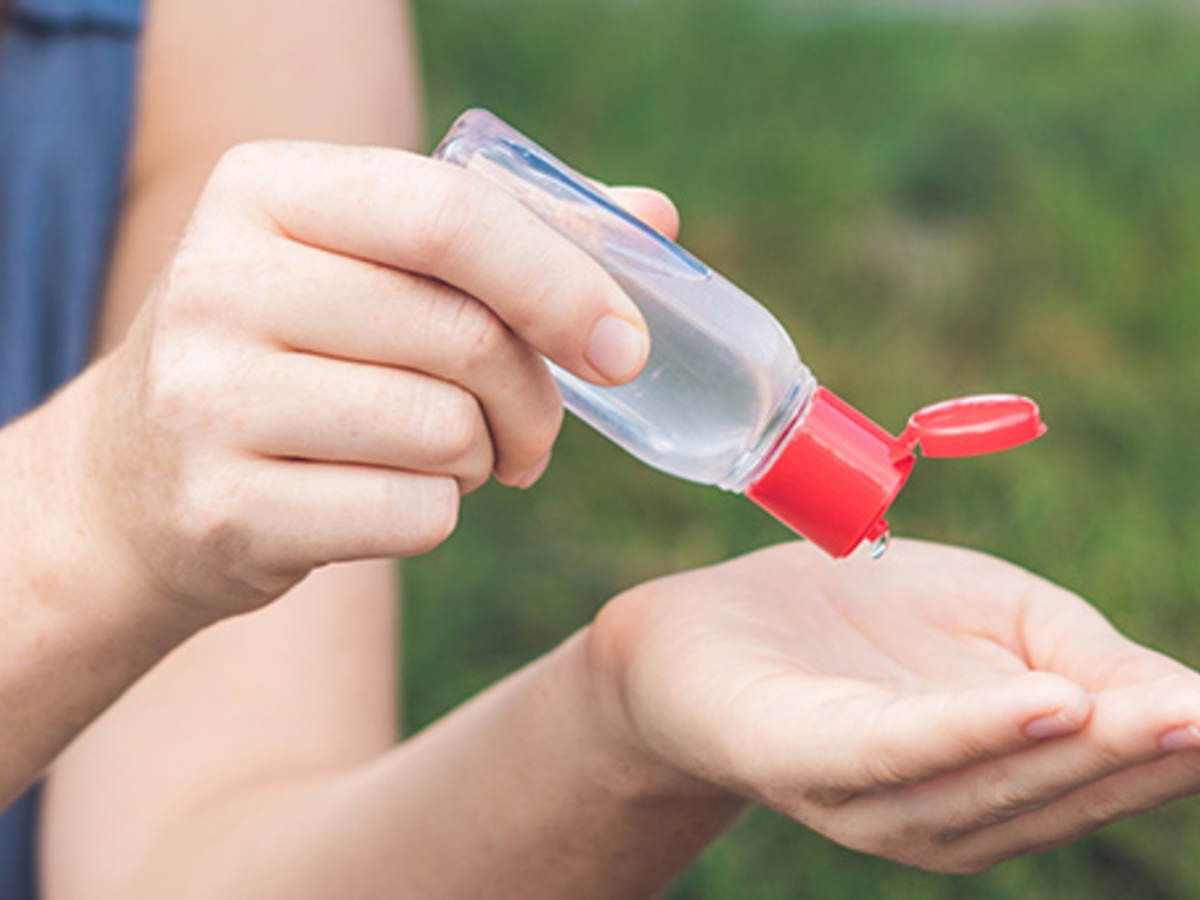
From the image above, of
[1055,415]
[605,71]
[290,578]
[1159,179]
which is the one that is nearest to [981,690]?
[290,578]

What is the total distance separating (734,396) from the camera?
3.47ft

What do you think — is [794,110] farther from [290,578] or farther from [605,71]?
[290,578]

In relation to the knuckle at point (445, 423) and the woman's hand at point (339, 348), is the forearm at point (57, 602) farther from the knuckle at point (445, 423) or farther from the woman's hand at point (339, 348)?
the knuckle at point (445, 423)

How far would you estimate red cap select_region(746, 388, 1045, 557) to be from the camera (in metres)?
1.01

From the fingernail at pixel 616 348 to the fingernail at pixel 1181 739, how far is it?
1.17 feet

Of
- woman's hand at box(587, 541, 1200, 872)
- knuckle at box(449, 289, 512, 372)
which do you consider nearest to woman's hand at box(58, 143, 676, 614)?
knuckle at box(449, 289, 512, 372)

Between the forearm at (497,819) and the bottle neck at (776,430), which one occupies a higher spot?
the bottle neck at (776,430)

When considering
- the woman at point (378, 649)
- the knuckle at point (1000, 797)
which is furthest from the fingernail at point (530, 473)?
the knuckle at point (1000, 797)

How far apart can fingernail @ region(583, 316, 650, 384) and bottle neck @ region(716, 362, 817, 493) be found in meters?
0.19

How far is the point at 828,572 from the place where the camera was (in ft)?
3.73

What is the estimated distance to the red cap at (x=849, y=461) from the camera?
101cm

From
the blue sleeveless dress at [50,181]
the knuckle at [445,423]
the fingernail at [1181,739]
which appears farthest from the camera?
the blue sleeveless dress at [50,181]

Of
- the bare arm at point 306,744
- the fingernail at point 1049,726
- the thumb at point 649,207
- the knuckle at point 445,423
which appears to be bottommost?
the bare arm at point 306,744

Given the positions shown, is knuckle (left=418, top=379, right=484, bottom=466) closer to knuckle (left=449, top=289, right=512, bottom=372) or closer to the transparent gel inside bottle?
knuckle (left=449, top=289, right=512, bottom=372)
